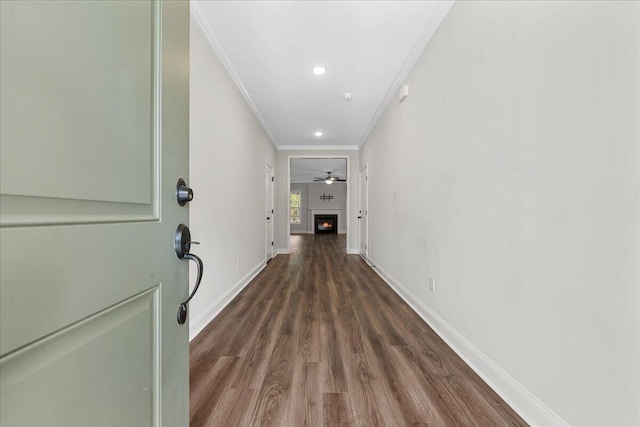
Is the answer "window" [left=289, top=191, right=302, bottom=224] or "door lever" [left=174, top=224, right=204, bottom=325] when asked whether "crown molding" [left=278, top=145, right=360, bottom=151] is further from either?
Answer: "window" [left=289, top=191, right=302, bottom=224]

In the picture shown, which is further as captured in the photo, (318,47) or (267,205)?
(267,205)

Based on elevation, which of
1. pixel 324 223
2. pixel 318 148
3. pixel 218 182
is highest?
pixel 318 148

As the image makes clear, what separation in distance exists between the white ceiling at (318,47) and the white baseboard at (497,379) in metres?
2.35

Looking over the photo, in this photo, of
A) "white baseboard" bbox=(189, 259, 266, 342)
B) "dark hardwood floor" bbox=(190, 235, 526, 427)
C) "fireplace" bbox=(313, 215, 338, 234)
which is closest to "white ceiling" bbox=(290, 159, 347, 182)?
"fireplace" bbox=(313, 215, 338, 234)

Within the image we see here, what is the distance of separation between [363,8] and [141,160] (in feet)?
7.33

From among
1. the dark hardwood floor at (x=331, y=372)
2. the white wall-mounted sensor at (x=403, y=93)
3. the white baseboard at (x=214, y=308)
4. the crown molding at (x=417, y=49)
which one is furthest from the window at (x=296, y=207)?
the dark hardwood floor at (x=331, y=372)

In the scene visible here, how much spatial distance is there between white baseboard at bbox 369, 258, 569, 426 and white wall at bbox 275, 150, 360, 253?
418 centimetres

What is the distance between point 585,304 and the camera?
105cm

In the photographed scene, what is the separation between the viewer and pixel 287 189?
21.7 feet

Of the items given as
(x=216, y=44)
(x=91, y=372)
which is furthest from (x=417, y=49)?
(x=91, y=372)

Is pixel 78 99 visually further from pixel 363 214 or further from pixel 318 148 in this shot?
pixel 318 148

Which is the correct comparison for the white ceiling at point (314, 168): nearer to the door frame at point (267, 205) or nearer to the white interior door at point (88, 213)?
the door frame at point (267, 205)

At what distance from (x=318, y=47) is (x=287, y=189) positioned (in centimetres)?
413

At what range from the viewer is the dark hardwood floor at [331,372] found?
1336mm
